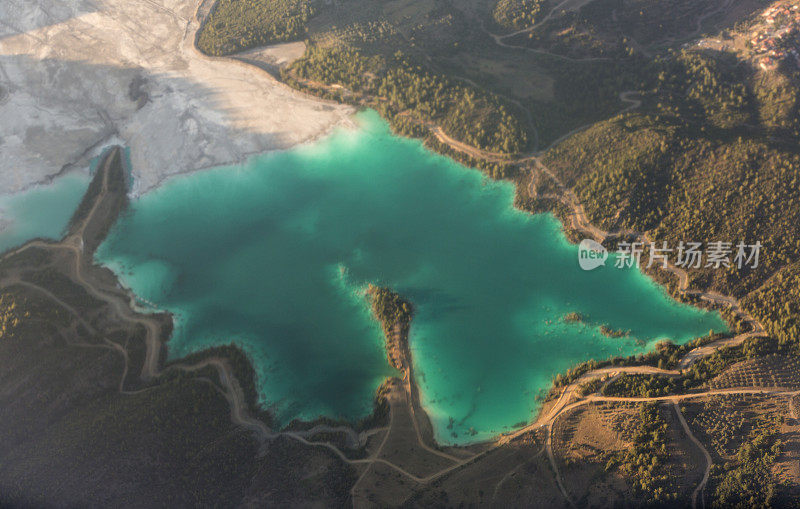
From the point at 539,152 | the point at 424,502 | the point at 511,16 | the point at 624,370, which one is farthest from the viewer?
the point at 511,16

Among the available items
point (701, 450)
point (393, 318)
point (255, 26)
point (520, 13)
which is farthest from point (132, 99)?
point (701, 450)

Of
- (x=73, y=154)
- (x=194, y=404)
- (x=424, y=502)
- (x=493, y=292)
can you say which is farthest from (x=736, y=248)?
(x=73, y=154)

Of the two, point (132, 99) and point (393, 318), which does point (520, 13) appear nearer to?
point (393, 318)

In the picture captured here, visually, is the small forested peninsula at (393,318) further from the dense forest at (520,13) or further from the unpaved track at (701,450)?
the dense forest at (520,13)

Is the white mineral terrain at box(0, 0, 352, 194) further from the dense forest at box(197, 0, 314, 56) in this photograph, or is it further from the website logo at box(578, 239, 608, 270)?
the website logo at box(578, 239, 608, 270)

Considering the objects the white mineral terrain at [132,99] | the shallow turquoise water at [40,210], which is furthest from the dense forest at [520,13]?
the shallow turquoise water at [40,210]

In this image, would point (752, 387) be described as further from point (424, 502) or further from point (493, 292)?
point (424, 502)
